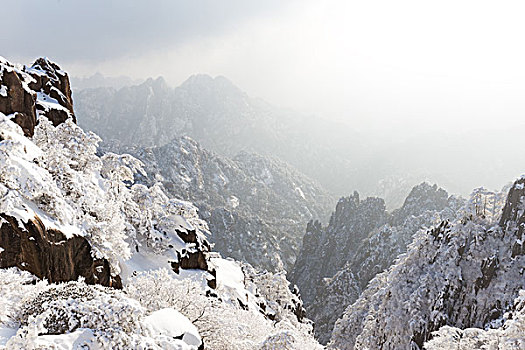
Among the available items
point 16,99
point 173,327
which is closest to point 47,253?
point 173,327

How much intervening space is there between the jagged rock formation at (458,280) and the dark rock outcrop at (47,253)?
22.9m

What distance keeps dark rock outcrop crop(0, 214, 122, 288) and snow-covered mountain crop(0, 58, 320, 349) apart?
0.05 m

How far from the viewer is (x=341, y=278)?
327 ft

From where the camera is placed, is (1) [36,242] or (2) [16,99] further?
(2) [16,99]

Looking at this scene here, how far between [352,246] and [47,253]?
431 ft

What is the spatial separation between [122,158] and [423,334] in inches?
1247

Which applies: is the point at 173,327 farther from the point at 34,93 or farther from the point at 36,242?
the point at 34,93

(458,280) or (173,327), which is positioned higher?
(173,327)

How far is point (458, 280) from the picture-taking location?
1156 inches

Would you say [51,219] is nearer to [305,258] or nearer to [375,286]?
[375,286]

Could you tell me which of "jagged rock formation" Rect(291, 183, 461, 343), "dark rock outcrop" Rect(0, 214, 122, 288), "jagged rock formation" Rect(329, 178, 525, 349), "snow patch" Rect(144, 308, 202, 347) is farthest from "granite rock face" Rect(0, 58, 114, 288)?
"jagged rock formation" Rect(291, 183, 461, 343)

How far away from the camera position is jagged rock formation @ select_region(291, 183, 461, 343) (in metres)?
96.5

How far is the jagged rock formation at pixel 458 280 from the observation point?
2766 cm

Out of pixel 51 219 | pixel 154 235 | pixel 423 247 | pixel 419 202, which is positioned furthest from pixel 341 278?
pixel 51 219
